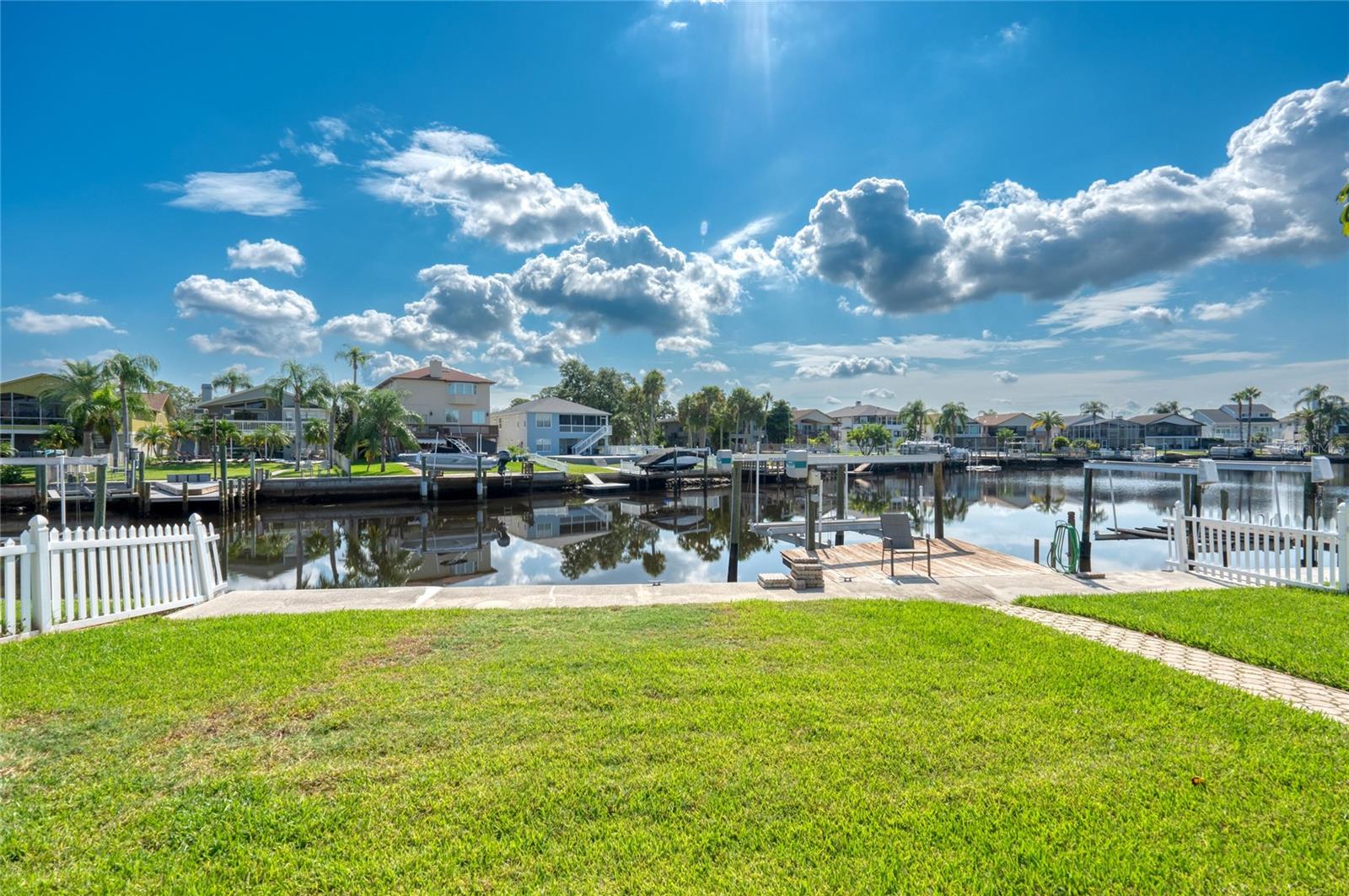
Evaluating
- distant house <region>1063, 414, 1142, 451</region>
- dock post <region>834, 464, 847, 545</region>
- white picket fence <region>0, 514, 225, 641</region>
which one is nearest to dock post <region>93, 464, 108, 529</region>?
white picket fence <region>0, 514, 225, 641</region>

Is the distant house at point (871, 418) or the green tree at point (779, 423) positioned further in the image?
the distant house at point (871, 418)

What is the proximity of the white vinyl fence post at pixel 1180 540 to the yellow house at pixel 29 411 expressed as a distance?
5864 centimetres

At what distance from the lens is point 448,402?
5806 centimetres

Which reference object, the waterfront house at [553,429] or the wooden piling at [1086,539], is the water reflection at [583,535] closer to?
the wooden piling at [1086,539]

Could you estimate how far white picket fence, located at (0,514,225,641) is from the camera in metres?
6.63

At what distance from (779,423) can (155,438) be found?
222ft

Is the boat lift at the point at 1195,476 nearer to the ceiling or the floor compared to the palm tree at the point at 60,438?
nearer to the floor

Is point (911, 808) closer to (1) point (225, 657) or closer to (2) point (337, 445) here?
(1) point (225, 657)

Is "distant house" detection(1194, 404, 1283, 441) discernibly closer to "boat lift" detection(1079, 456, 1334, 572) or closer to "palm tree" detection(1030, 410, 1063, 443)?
"palm tree" detection(1030, 410, 1063, 443)

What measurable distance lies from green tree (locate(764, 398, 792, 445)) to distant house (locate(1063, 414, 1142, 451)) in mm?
52221

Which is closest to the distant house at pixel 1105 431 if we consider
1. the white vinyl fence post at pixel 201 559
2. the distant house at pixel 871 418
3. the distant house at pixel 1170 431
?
the distant house at pixel 1170 431

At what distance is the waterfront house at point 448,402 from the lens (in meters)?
56.0

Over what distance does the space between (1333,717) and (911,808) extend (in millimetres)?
3739

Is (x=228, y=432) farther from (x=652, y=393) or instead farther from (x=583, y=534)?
(x=652, y=393)
